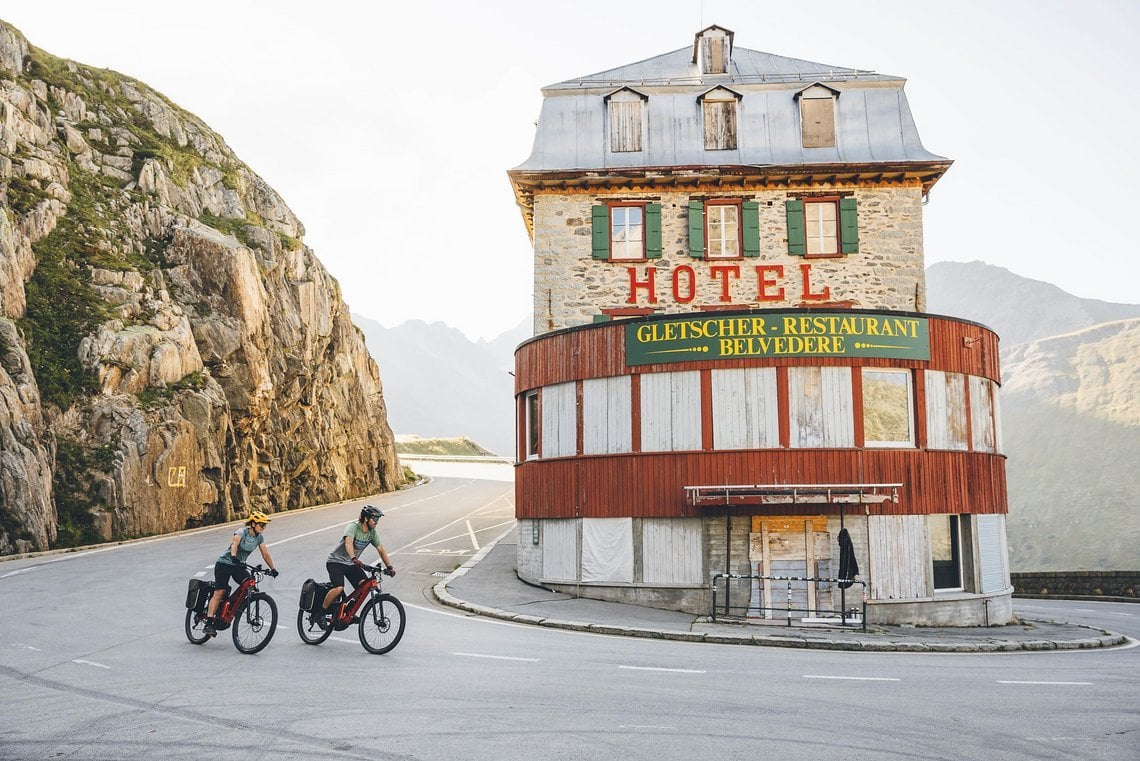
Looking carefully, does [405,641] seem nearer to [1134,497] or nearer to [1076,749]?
[1076,749]

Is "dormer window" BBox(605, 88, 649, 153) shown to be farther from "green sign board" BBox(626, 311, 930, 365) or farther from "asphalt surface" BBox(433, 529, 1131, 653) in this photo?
"asphalt surface" BBox(433, 529, 1131, 653)

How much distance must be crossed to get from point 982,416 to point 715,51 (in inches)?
643

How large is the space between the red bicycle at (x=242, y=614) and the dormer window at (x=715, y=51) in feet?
80.5

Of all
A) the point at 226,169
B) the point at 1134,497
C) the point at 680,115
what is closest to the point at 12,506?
the point at 680,115

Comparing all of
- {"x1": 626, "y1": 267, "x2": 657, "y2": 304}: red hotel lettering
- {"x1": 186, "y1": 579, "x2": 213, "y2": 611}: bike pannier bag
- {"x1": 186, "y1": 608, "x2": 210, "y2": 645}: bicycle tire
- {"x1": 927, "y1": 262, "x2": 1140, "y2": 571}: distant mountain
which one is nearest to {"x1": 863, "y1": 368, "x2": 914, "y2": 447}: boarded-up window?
{"x1": 626, "y1": 267, "x2": 657, "y2": 304}: red hotel lettering

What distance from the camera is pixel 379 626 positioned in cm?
1248

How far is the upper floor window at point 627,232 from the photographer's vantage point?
1137 inches

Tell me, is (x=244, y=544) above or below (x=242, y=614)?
above

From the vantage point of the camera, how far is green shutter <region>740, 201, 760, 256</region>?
28.9 metres

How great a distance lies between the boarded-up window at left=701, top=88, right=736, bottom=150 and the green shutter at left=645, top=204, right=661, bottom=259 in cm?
262

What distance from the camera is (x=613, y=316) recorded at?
2866 cm

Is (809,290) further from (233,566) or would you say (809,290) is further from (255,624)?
(255,624)

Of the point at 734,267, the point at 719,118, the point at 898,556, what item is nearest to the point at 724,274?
the point at 734,267

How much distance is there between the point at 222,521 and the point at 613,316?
58.5 ft
